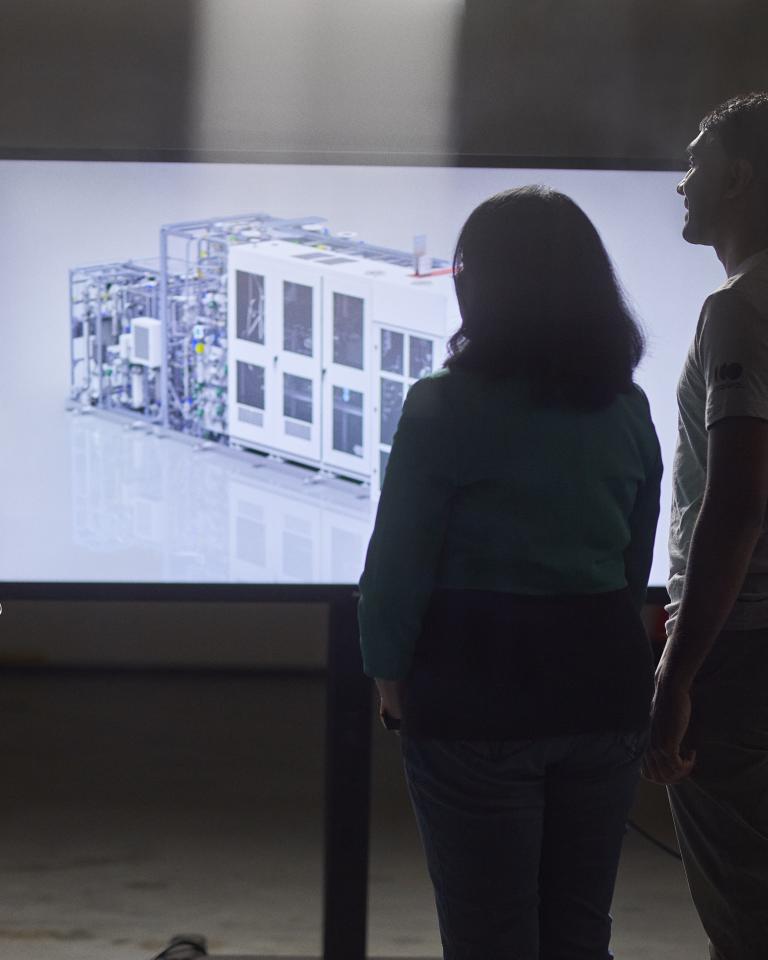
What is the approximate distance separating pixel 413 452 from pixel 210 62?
2.15 m

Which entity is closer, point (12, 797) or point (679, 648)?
point (679, 648)

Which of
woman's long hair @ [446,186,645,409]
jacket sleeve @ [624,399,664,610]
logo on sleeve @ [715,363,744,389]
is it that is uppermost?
woman's long hair @ [446,186,645,409]

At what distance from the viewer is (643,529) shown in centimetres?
125

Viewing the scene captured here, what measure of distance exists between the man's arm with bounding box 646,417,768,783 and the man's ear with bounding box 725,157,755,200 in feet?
0.93

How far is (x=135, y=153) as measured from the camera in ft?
6.01

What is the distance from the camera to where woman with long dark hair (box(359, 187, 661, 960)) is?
3.62 feet

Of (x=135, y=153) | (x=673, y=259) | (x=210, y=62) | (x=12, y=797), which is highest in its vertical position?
(x=210, y=62)

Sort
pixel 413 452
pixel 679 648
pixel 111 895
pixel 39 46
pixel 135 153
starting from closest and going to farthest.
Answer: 1. pixel 413 452
2. pixel 679 648
3. pixel 135 153
4. pixel 111 895
5. pixel 39 46

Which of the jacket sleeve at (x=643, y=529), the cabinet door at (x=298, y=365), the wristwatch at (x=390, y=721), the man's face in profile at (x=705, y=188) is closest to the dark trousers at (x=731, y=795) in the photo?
the jacket sleeve at (x=643, y=529)

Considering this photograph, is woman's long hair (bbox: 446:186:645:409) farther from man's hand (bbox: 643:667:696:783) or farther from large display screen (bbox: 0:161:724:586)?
large display screen (bbox: 0:161:724:586)

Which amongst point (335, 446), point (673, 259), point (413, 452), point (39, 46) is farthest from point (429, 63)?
point (413, 452)

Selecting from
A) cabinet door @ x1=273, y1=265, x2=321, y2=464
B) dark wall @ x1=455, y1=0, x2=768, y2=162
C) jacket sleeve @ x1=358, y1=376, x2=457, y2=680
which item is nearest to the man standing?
jacket sleeve @ x1=358, y1=376, x2=457, y2=680

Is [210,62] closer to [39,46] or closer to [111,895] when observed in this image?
[39,46]

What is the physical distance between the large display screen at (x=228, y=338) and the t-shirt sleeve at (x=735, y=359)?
66cm
